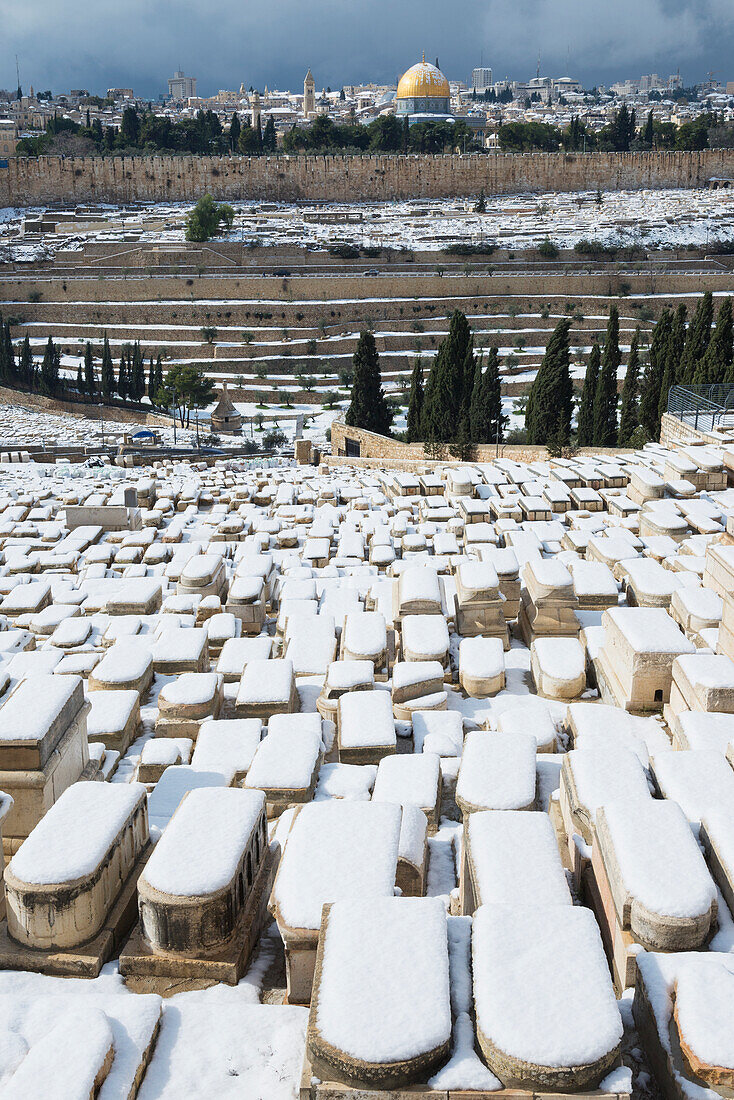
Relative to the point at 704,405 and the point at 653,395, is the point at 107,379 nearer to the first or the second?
the point at 653,395

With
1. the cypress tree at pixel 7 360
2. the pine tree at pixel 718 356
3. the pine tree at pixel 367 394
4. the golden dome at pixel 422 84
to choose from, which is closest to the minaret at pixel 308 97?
the golden dome at pixel 422 84

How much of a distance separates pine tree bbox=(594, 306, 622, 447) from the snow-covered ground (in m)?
20.7

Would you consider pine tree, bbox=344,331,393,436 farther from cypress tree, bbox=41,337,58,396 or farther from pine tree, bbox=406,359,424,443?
cypress tree, bbox=41,337,58,396

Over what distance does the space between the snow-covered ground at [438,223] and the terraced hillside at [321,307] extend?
2.73 meters

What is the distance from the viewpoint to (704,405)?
10.0m

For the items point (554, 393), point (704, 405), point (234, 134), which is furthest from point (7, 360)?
point (234, 134)

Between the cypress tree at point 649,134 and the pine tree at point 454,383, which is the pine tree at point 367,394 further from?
the cypress tree at point 649,134

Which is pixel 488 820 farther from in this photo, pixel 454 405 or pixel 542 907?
pixel 454 405

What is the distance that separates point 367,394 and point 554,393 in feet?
12.8

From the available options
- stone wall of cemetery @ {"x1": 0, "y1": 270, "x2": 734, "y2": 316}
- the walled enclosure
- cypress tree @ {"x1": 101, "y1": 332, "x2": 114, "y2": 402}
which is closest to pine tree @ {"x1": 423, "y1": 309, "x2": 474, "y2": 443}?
cypress tree @ {"x1": 101, "y1": 332, "x2": 114, "y2": 402}

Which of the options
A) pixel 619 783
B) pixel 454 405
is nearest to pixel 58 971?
pixel 619 783

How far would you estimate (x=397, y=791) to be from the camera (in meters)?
2.79

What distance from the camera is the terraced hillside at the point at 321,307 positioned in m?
27.4

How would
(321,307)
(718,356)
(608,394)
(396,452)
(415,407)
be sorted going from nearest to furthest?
(718,356)
(608,394)
(396,452)
(415,407)
(321,307)
